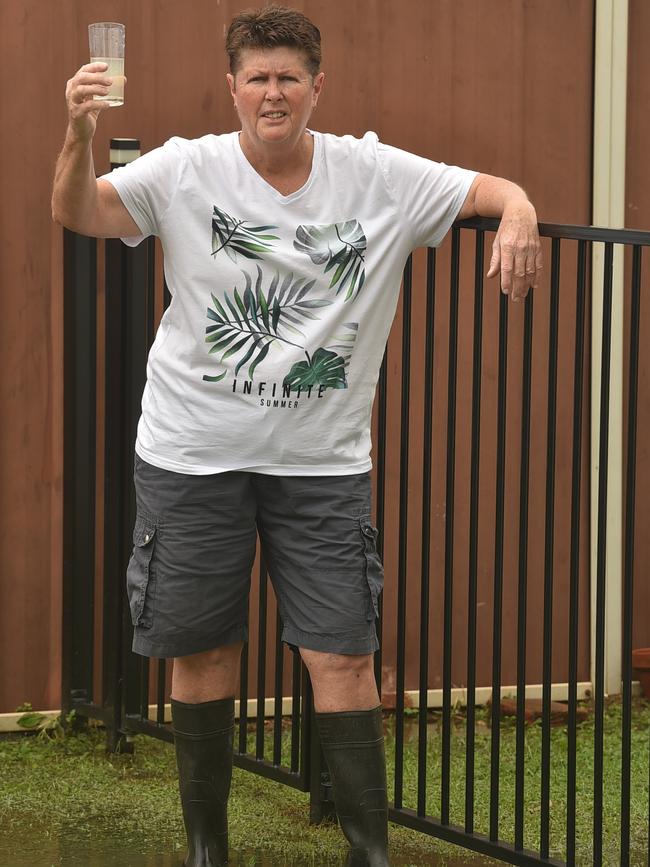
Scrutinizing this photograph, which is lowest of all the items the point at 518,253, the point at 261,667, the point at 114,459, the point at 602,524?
the point at 261,667

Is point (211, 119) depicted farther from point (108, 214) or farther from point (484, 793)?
point (484, 793)

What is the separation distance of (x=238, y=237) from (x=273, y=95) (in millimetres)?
304

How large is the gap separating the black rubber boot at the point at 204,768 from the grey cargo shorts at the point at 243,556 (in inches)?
7.9

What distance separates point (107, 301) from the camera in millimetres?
4203

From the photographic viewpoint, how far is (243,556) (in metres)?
3.03

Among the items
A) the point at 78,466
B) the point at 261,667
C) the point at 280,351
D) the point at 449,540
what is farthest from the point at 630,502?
the point at 78,466

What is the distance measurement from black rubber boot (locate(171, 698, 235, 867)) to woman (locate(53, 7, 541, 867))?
18 cm

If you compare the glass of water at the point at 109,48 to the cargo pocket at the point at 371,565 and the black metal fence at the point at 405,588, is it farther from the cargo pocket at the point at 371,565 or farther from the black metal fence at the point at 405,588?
the cargo pocket at the point at 371,565

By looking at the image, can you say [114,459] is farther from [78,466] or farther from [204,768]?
[204,768]

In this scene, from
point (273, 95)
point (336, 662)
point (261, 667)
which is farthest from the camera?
point (261, 667)

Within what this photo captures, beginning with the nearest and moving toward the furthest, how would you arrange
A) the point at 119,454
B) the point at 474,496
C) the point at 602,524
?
the point at 602,524 → the point at 474,496 → the point at 119,454

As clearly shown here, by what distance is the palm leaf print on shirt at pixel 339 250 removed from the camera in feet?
9.41

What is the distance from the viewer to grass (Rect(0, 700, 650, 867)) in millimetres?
3551

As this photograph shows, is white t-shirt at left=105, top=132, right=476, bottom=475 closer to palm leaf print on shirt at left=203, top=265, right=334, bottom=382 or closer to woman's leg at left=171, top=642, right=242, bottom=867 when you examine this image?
palm leaf print on shirt at left=203, top=265, right=334, bottom=382
